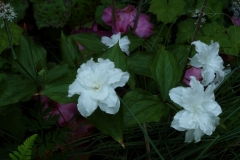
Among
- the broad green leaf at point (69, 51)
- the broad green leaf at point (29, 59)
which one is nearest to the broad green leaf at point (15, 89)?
the broad green leaf at point (29, 59)

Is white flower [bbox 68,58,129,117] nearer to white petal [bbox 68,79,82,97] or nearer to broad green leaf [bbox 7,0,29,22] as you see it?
white petal [bbox 68,79,82,97]

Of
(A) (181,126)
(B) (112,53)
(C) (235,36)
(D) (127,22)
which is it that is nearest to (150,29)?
(D) (127,22)

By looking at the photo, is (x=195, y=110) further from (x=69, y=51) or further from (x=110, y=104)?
(x=69, y=51)

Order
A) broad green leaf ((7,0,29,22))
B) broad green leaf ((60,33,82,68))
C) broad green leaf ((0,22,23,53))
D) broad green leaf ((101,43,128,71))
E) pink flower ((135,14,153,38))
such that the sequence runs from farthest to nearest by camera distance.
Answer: pink flower ((135,14,153,38))
broad green leaf ((7,0,29,22))
broad green leaf ((0,22,23,53))
broad green leaf ((60,33,82,68))
broad green leaf ((101,43,128,71))

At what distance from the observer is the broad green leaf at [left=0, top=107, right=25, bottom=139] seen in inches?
45.3

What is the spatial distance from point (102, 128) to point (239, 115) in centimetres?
57

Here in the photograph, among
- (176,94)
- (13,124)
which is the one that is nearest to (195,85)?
(176,94)

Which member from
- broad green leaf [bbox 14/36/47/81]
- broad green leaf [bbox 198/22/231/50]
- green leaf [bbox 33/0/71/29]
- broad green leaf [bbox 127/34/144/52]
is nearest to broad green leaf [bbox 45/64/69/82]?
broad green leaf [bbox 14/36/47/81]

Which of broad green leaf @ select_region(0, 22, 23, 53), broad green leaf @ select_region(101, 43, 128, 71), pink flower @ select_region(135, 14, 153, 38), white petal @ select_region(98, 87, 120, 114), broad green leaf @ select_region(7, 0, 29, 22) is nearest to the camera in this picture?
white petal @ select_region(98, 87, 120, 114)

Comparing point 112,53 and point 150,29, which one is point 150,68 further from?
point 150,29

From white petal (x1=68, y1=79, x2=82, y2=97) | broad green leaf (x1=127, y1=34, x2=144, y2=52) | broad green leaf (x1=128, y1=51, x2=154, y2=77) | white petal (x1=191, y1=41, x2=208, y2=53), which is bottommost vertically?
broad green leaf (x1=127, y1=34, x2=144, y2=52)

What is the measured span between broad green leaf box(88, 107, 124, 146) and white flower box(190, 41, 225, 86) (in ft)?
0.89

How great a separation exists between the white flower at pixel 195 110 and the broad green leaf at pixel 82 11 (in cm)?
68

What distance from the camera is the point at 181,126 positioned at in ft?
2.75
